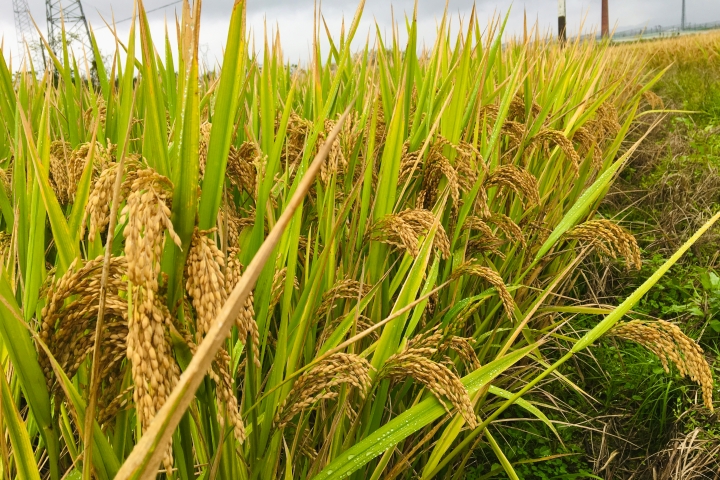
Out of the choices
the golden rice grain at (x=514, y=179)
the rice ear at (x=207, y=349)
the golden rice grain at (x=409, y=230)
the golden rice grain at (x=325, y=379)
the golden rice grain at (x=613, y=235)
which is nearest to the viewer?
the rice ear at (x=207, y=349)

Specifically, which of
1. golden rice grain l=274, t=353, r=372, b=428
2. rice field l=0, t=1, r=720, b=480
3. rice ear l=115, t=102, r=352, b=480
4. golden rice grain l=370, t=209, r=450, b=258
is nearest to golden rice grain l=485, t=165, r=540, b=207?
rice field l=0, t=1, r=720, b=480

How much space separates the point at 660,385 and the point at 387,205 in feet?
4.41

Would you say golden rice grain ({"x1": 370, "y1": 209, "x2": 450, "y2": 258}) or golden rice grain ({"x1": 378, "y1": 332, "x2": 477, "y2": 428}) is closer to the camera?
golden rice grain ({"x1": 378, "y1": 332, "x2": 477, "y2": 428})

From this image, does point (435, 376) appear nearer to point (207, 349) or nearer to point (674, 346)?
point (674, 346)

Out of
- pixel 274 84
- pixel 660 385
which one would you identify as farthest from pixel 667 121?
pixel 274 84

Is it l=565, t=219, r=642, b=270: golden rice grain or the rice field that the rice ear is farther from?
l=565, t=219, r=642, b=270: golden rice grain

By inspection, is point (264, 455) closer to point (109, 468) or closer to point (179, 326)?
point (109, 468)

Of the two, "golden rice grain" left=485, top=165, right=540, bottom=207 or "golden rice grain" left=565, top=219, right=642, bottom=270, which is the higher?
"golden rice grain" left=485, top=165, right=540, bottom=207

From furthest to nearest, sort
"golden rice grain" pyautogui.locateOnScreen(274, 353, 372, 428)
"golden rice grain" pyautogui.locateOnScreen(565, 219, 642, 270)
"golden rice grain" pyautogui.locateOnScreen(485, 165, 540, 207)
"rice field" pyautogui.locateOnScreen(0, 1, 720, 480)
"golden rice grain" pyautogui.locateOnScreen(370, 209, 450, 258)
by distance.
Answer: "golden rice grain" pyautogui.locateOnScreen(485, 165, 540, 207), "golden rice grain" pyautogui.locateOnScreen(565, 219, 642, 270), "golden rice grain" pyautogui.locateOnScreen(370, 209, 450, 258), "golden rice grain" pyautogui.locateOnScreen(274, 353, 372, 428), "rice field" pyautogui.locateOnScreen(0, 1, 720, 480)

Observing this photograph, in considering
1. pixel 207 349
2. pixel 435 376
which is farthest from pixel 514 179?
pixel 207 349

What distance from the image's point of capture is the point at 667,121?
6242 millimetres

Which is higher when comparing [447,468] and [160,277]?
[160,277]

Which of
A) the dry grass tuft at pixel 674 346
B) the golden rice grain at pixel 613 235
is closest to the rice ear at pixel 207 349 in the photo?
the dry grass tuft at pixel 674 346

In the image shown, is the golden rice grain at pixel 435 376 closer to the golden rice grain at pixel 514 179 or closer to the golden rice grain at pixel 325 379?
the golden rice grain at pixel 325 379
